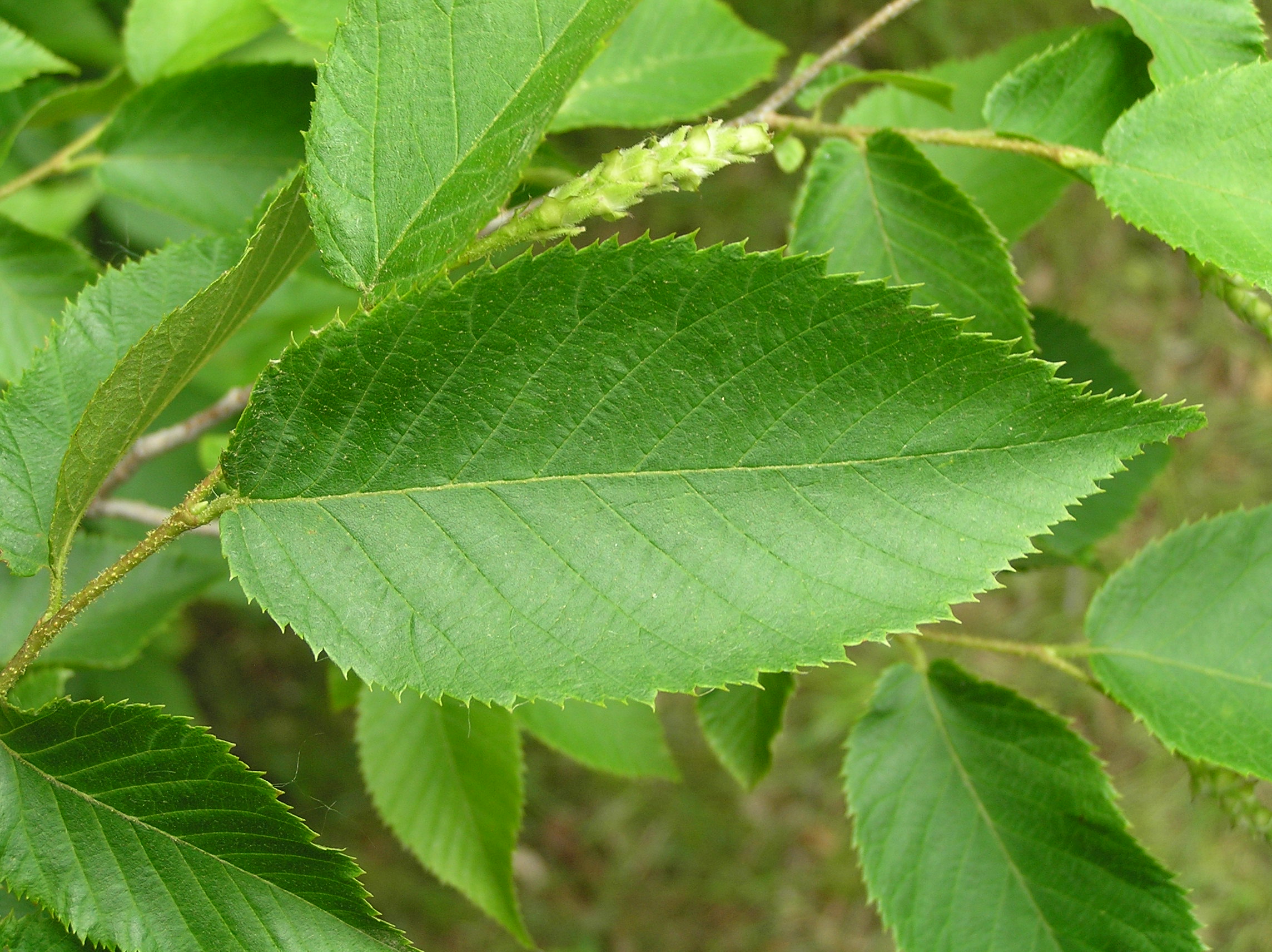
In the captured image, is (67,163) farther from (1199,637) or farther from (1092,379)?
(1199,637)

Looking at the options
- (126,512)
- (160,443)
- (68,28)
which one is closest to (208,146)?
(160,443)

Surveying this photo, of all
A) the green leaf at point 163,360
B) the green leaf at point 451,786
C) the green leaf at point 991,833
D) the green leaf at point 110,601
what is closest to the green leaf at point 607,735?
the green leaf at point 451,786

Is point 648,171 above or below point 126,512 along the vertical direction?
above

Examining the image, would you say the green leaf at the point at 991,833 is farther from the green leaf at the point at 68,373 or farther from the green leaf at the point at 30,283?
the green leaf at the point at 30,283

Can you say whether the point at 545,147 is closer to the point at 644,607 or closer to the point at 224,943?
the point at 644,607

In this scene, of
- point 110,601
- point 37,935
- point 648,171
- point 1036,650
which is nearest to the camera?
point 648,171
